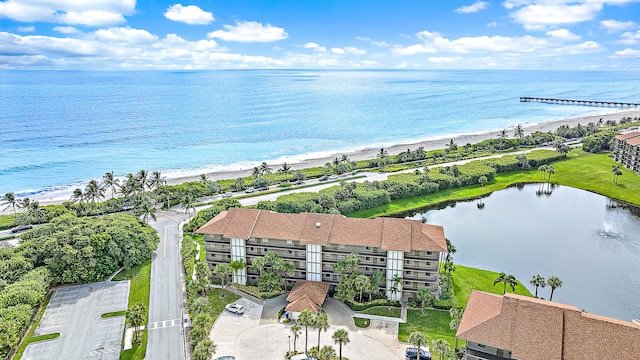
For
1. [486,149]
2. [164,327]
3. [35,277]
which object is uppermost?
[486,149]

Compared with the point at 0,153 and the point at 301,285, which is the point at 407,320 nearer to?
the point at 301,285

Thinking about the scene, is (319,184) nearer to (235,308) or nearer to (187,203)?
(187,203)

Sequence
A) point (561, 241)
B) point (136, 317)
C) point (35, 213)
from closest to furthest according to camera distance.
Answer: point (136, 317), point (561, 241), point (35, 213)

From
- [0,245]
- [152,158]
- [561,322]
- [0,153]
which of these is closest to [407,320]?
[561,322]

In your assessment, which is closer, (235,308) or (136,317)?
(136,317)

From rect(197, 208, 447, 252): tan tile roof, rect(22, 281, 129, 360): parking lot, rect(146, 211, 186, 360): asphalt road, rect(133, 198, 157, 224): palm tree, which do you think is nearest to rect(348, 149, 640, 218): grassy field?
rect(197, 208, 447, 252): tan tile roof

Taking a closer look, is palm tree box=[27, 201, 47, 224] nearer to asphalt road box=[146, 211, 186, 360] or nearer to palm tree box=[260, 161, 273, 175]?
asphalt road box=[146, 211, 186, 360]

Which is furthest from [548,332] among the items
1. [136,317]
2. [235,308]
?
[136,317]
